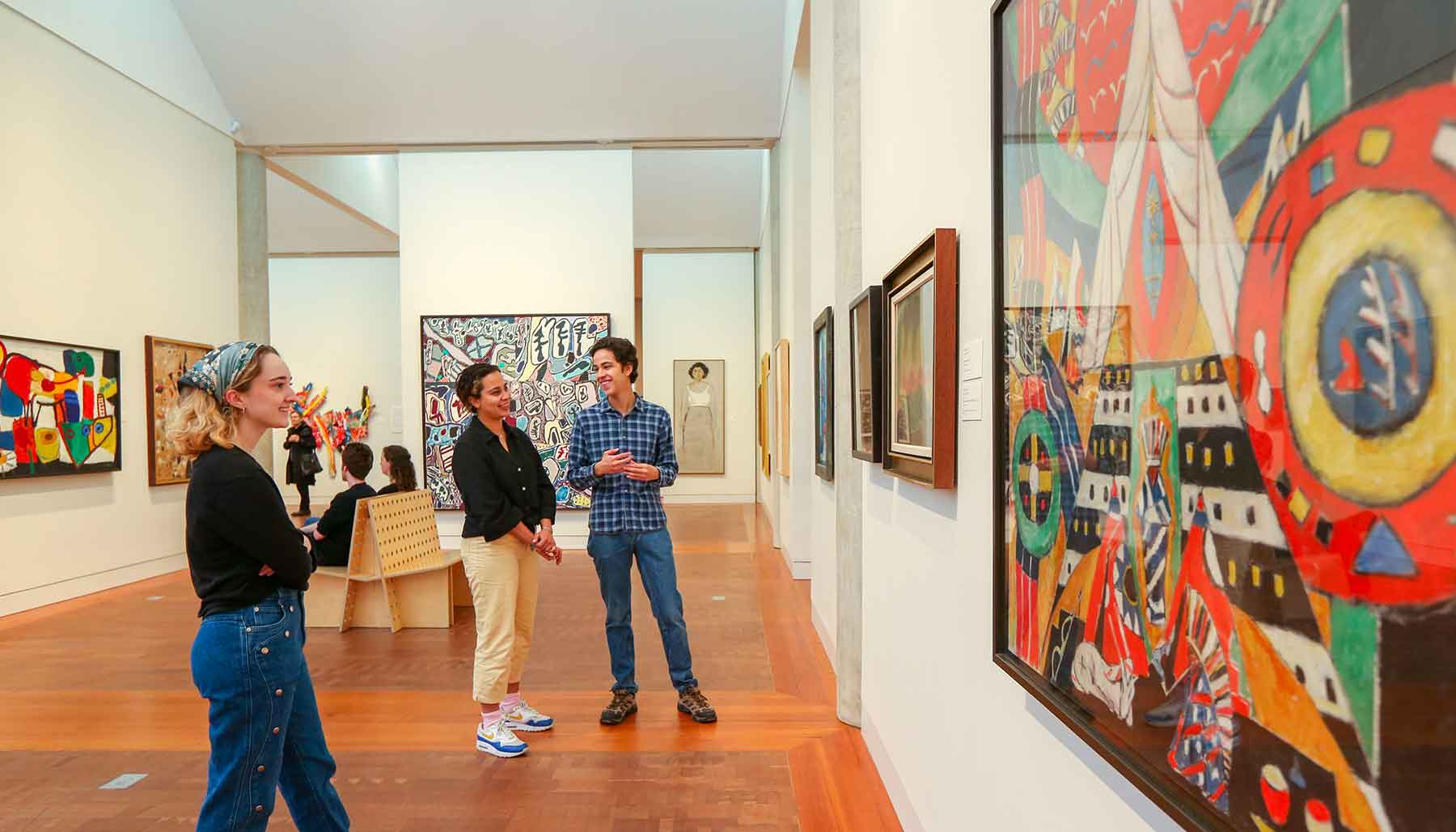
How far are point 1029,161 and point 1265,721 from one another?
3.61ft

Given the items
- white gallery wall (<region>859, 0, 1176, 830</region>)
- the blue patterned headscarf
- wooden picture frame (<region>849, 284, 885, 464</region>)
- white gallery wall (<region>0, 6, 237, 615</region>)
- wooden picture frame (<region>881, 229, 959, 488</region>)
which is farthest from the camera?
white gallery wall (<region>0, 6, 237, 615</region>)

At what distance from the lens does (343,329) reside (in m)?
17.2

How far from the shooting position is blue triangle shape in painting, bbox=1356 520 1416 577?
0.75m

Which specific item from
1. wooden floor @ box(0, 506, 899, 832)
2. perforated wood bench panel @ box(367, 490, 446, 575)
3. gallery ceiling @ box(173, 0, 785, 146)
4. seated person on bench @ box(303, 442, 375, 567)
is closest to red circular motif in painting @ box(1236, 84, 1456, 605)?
wooden floor @ box(0, 506, 899, 832)

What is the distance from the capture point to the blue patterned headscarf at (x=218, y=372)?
7.14ft

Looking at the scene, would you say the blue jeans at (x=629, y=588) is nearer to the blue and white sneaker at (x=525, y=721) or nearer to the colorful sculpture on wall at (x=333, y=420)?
the blue and white sneaker at (x=525, y=721)

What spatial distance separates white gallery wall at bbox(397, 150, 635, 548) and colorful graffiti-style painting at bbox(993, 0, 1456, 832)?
9028 mm

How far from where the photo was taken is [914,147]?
2756 millimetres

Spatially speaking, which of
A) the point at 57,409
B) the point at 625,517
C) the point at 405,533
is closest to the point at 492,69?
the point at 57,409

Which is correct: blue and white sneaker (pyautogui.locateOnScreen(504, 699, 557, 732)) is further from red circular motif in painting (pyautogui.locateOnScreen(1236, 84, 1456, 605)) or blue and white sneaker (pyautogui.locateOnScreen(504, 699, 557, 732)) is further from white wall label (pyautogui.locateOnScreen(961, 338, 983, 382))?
red circular motif in painting (pyautogui.locateOnScreen(1236, 84, 1456, 605))

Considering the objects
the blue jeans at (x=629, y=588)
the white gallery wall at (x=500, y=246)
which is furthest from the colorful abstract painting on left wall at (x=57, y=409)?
the blue jeans at (x=629, y=588)

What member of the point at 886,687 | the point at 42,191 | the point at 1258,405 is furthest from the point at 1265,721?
the point at 42,191

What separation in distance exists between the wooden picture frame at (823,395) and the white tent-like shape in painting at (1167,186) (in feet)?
13.0

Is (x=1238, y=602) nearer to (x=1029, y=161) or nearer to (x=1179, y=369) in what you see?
(x=1179, y=369)
